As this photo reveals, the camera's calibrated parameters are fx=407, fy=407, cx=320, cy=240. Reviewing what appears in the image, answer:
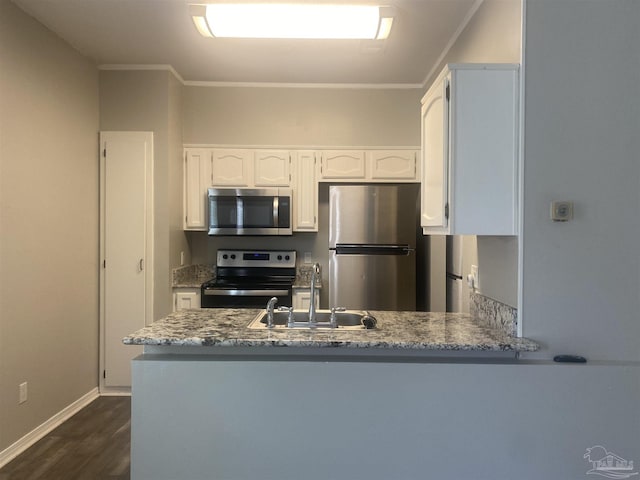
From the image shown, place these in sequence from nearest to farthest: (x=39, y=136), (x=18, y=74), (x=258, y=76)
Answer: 1. (x=18, y=74)
2. (x=39, y=136)
3. (x=258, y=76)

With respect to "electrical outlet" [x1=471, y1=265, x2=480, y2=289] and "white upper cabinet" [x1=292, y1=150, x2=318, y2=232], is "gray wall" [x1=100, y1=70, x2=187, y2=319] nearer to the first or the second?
"white upper cabinet" [x1=292, y1=150, x2=318, y2=232]

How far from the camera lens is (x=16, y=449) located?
2.49 metres

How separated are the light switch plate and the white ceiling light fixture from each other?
4.69 feet

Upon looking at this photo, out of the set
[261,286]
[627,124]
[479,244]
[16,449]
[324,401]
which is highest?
[627,124]

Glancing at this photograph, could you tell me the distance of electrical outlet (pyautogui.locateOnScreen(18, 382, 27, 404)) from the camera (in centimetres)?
251

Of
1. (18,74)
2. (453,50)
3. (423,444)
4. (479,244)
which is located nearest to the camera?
(423,444)

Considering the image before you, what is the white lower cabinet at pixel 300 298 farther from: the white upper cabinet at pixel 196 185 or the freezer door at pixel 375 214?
the white upper cabinet at pixel 196 185

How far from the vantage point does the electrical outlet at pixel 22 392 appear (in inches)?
98.8

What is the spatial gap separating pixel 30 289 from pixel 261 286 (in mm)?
1625

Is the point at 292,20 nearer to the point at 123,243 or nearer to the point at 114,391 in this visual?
the point at 123,243

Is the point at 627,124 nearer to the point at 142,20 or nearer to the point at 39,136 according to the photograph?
the point at 142,20

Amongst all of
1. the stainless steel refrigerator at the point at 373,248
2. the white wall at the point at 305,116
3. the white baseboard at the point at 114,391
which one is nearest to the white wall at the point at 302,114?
the white wall at the point at 305,116

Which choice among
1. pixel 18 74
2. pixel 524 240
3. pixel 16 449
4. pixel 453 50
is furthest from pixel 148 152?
pixel 524 240

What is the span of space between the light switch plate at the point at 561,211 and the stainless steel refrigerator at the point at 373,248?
1766 millimetres
